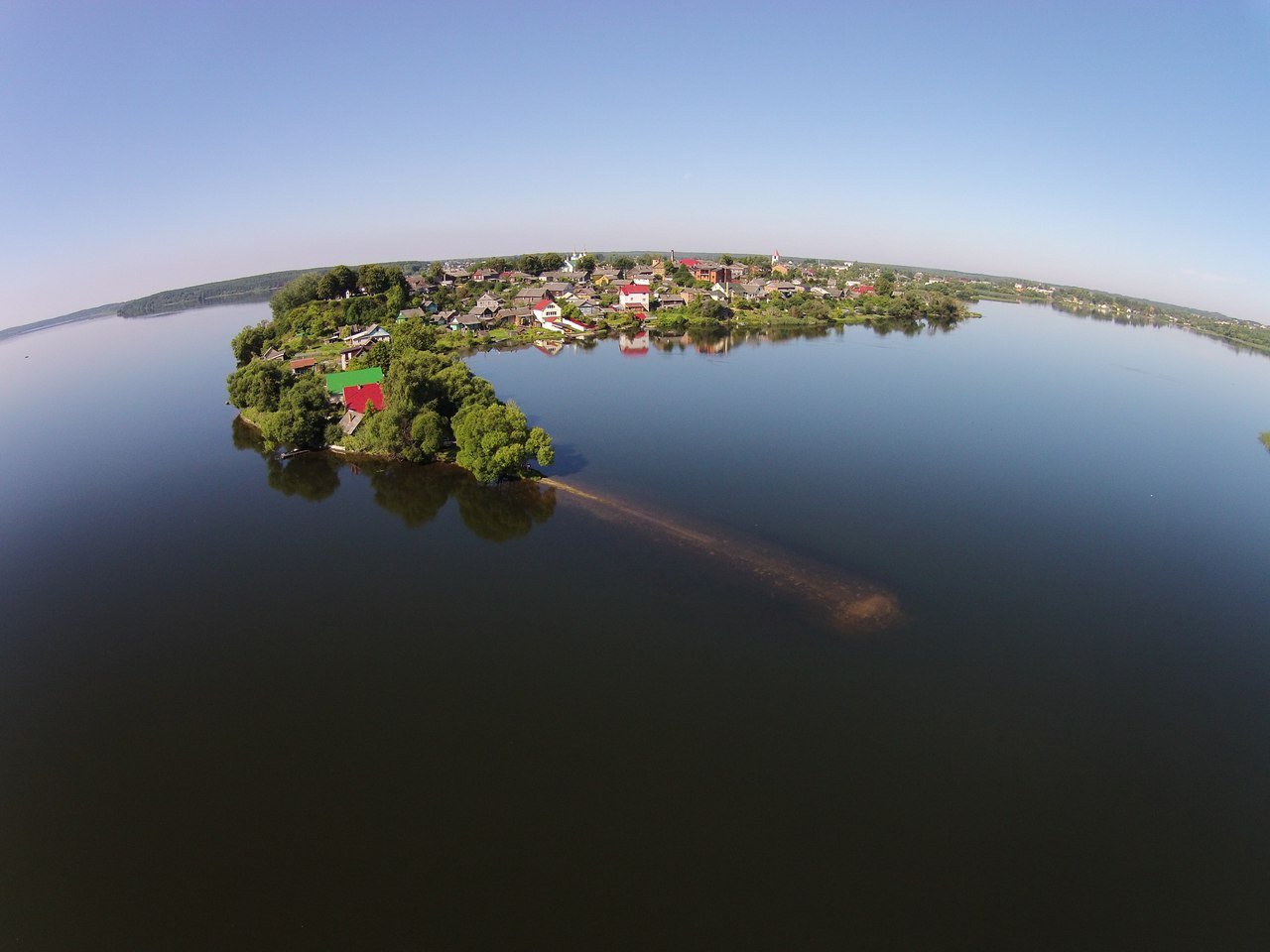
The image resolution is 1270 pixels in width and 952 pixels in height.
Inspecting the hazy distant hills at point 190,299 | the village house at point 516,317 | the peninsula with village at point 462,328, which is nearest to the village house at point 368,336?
the peninsula with village at point 462,328

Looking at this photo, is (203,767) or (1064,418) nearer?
(203,767)

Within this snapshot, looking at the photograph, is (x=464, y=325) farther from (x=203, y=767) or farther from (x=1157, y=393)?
(x=1157, y=393)

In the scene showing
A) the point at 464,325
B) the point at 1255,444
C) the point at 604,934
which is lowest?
the point at 604,934

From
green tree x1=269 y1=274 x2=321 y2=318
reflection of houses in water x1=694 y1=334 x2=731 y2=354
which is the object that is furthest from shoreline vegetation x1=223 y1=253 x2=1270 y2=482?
reflection of houses in water x1=694 y1=334 x2=731 y2=354

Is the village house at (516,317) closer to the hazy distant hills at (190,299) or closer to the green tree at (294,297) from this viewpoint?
the green tree at (294,297)

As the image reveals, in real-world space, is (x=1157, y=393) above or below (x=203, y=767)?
above

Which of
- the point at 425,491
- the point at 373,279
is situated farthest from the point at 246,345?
the point at 425,491

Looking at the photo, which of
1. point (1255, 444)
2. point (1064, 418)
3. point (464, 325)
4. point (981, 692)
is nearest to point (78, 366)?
point (464, 325)
